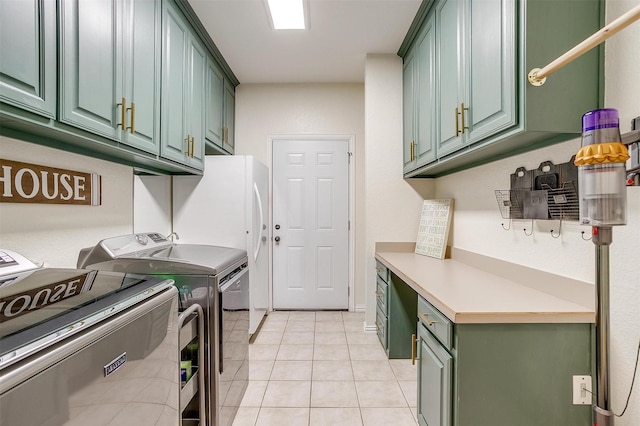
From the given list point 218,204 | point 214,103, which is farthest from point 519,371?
point 214,103

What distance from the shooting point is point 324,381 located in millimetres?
2254

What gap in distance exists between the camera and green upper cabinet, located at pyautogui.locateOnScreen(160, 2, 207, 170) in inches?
78.0

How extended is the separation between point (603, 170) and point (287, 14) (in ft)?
7.62

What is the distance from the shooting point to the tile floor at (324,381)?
189 cm

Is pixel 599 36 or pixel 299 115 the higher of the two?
pixel 299 115

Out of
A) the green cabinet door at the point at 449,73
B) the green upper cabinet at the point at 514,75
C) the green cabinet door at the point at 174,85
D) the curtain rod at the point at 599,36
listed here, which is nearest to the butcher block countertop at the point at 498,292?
the green upper cabinet at the point at 514,75

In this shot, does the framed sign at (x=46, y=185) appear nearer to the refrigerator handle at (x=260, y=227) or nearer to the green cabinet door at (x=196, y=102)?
the green cabinet door at (x=196, y=102)

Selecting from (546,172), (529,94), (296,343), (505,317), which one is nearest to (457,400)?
(505,317)

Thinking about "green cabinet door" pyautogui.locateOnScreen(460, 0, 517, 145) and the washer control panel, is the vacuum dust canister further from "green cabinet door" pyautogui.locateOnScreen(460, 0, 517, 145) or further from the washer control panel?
the washer control panel

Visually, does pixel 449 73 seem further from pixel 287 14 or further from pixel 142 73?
pixel 142 73

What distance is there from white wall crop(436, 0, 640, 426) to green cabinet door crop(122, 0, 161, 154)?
208 cm

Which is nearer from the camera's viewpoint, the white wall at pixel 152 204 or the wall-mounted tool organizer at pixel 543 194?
the wall-mounted tool organizer at pixel 543 194

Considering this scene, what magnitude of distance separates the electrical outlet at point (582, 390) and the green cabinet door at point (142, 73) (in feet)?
7.28

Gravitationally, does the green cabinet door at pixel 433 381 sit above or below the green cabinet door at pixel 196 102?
below
